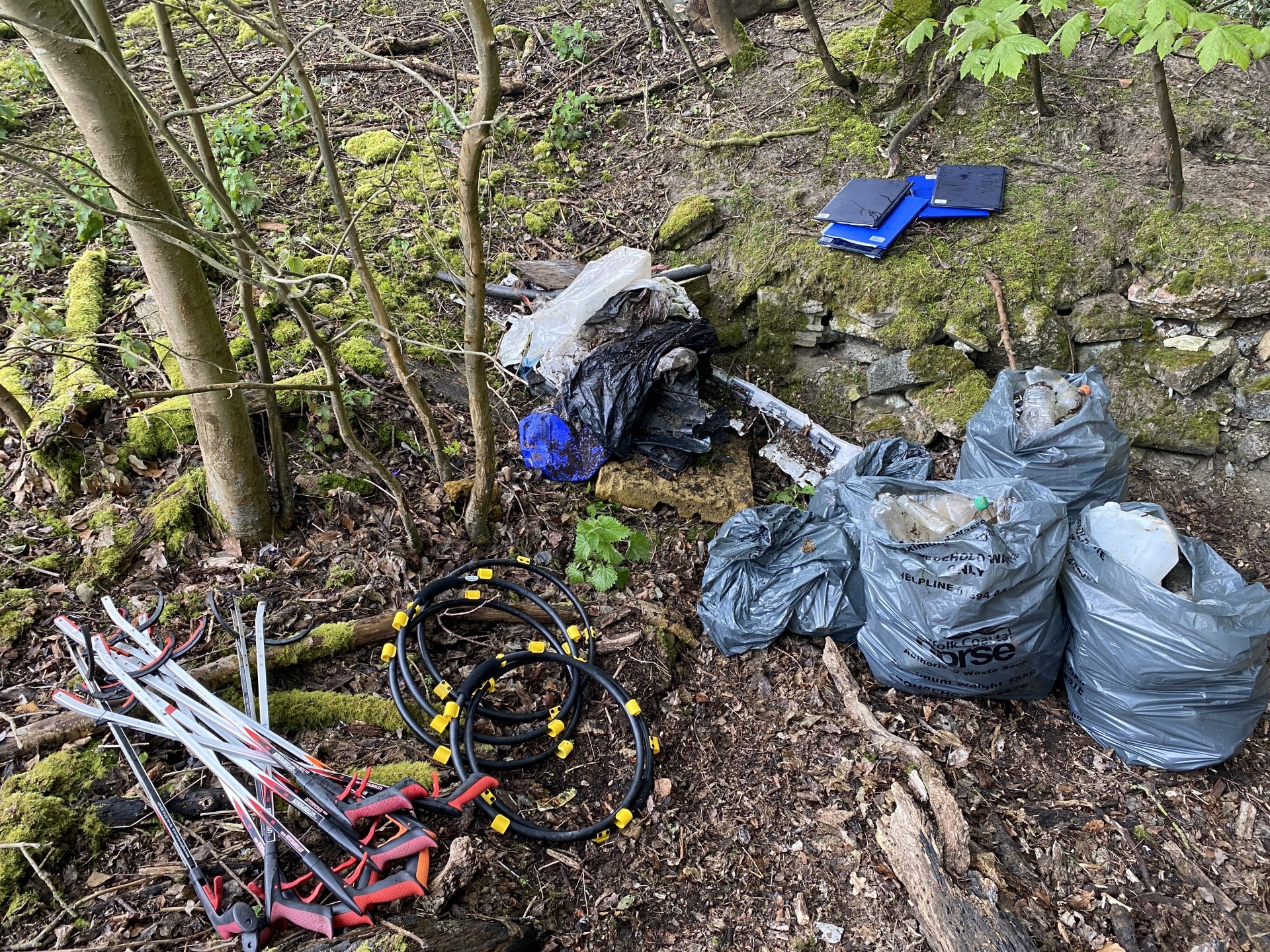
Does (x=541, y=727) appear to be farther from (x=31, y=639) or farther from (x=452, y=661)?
(x=31, y=639)

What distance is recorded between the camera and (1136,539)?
8.05 feet

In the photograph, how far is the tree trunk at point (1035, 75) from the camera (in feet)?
13.6

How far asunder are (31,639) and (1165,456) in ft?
15.0

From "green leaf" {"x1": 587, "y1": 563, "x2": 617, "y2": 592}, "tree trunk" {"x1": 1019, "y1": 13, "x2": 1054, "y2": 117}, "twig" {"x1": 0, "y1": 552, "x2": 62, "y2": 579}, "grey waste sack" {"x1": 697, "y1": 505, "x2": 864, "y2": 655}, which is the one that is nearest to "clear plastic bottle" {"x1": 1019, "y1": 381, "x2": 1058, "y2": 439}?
"grey waste sack" {"x1": 697, "y1": 505, "x2": 864, "y2": 655}

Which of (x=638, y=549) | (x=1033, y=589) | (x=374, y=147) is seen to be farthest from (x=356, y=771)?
(x=374, y=147)

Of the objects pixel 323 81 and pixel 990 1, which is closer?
pixel 990 1

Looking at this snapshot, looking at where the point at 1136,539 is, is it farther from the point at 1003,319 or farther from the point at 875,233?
the point at 875,233

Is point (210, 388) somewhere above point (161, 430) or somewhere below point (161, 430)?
above

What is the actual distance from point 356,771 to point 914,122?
4.57 meters

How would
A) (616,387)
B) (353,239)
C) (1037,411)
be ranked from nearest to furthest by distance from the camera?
(353,239), (1037,411), (616,387)

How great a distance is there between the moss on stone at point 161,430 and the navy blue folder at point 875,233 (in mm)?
3239

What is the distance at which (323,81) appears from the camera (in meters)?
5.75

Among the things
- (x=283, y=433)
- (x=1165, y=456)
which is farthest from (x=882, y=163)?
(x=283, y=433)

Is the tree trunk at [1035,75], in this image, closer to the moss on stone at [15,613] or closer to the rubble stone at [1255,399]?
the rubble stone at [1255,399]
